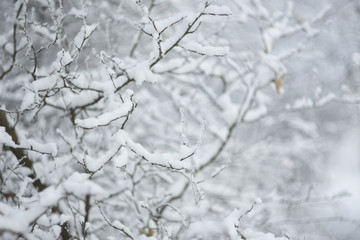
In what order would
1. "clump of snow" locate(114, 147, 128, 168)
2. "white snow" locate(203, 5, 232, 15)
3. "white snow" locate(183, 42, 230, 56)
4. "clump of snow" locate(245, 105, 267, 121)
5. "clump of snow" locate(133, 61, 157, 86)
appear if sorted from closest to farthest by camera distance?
"clump of snow" locate(114, 147, 128, 168), "white snow" locate(203, 5, 232, 15), "white snow" locate(183, 42, 230, 56), "clump of snow" locate(133, 61, 157, 86), "clump of snow" locate(245, 105, 267, 121)

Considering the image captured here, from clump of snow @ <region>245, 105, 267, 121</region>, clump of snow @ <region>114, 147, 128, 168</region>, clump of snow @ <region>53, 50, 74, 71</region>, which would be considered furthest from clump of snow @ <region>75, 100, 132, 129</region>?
clump of snow @ <region>245, 105, 267, 121</region>

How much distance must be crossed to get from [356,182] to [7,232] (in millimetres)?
8069

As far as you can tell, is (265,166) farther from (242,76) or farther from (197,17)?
(197,17)

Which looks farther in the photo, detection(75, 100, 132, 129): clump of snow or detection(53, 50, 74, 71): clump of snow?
detection(53, 50, 74, 71): clump of snow

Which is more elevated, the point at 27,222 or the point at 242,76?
the point at 242,76

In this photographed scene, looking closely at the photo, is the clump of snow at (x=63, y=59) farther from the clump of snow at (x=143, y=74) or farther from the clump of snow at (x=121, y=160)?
the clump of snow at (x=121, y=160)

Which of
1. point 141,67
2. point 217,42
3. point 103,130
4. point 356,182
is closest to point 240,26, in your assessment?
point 217,42

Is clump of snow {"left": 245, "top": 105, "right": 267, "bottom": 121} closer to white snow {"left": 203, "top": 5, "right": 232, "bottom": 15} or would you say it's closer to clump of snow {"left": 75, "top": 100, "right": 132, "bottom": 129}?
white snow {"left": 203, "top": 5, "right": 232, "bottom": 15}

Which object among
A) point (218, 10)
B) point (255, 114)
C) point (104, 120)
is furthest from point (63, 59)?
point (255, 114)

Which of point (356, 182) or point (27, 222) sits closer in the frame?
point (27, 222)

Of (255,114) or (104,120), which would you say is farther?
(255,114)

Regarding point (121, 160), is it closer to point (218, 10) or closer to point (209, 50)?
point (209, 50)

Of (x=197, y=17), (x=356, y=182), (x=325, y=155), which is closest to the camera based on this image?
(x=197, y=17)

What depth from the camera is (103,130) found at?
10.8 feet
